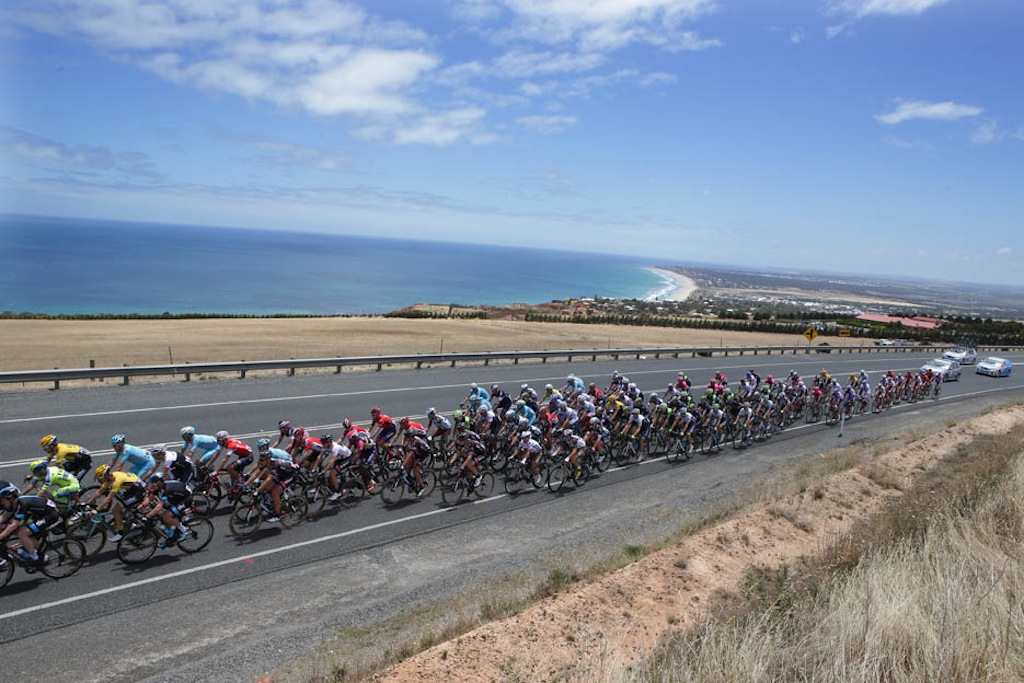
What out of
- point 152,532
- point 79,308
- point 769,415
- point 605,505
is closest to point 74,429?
point 152,532

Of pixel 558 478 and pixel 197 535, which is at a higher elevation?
pixel 197 535

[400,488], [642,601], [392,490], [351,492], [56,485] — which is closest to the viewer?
[642,601]

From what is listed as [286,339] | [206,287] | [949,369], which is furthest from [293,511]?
[206,287]

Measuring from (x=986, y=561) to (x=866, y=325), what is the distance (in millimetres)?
84361

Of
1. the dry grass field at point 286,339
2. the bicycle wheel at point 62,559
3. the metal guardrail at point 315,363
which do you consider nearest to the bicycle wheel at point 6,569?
the bicycle wheel at point 62,559

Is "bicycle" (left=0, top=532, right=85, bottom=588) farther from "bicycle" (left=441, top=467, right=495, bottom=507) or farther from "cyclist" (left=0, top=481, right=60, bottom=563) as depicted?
"bicycle" (left=441, top=467, right=495, bottom=507)

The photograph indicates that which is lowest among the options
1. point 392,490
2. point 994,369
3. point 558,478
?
point 994,369

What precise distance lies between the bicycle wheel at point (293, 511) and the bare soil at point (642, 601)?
563cm

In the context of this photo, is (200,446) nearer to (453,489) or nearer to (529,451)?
(453,489)

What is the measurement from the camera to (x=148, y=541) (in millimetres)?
9719

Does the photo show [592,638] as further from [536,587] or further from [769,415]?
[769,415]

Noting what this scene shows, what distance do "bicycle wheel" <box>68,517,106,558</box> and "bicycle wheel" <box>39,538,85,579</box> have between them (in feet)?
0.34

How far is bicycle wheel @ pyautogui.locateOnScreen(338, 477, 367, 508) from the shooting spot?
12.4 m

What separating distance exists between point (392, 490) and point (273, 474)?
2.74 metres
